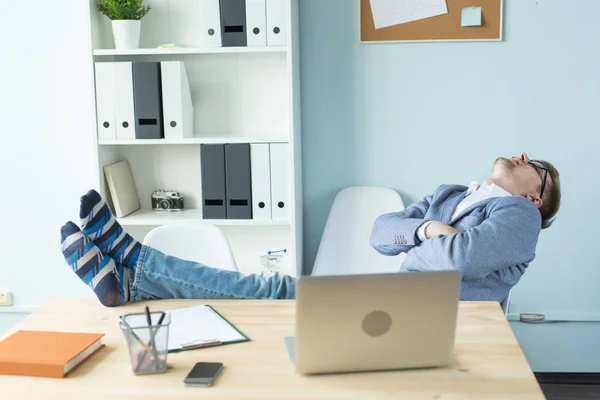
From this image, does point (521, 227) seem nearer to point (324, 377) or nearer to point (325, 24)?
point (324, 377)

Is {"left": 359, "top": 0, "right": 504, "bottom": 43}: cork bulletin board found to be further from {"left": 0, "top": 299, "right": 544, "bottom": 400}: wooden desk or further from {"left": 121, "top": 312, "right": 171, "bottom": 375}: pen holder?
{"left": 121, "top": 312, "right": 171, "bottom": 375}: pen holder

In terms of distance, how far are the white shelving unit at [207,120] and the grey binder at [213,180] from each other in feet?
0.18

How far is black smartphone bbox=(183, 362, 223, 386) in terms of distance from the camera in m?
1.36

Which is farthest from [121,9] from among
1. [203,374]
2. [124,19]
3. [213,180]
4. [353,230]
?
[203,374]

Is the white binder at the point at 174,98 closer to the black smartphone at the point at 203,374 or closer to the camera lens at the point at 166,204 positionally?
the camera lens at the point at 166,204

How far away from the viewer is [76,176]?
3.42 meters

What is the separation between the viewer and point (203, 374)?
139cm

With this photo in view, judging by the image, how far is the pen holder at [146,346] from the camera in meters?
1.41

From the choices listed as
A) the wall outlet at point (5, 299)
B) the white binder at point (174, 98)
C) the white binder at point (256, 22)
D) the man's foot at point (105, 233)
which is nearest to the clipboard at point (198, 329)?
the man's foot at point (105, 233)

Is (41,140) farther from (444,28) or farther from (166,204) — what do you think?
(444,28)

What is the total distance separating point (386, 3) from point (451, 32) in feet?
1.01

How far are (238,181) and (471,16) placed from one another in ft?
3.98

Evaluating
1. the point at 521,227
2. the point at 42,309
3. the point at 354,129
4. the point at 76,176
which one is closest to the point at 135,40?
the point at 76,176

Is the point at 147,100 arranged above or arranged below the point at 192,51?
below
